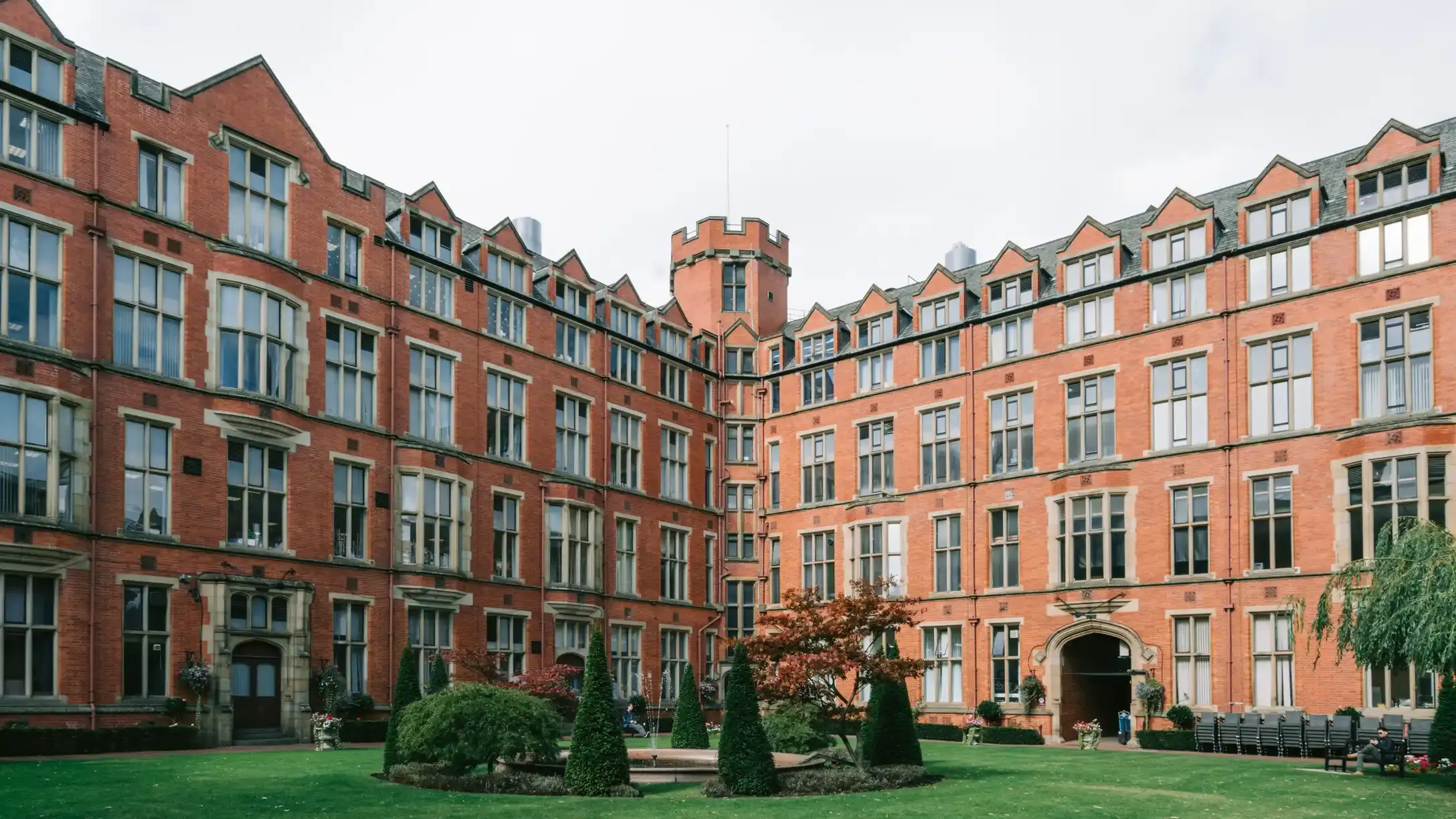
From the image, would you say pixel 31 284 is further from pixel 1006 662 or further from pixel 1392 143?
pixel 1392 143

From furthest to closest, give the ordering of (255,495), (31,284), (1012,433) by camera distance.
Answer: (1012,433) < (255,495) < (31,284)

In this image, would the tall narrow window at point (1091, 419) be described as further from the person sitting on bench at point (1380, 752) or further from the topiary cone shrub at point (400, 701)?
the topiary cone shrub at point (400, 701)

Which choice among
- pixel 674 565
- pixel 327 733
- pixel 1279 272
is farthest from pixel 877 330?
pixel 327 733

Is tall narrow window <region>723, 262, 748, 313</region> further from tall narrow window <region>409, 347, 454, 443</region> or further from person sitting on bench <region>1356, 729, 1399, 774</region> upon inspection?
person sitting on bench <region>1356, 729, 1399, 774</region>

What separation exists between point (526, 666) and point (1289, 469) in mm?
23434

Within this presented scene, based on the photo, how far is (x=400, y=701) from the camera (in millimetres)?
28250

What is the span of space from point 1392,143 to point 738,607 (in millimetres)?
28088

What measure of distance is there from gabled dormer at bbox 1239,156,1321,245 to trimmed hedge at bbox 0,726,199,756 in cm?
3138

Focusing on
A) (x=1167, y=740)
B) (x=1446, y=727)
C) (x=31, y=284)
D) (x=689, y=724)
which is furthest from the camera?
(x=1167, y=740)

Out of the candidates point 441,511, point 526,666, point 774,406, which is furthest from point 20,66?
point 774,406

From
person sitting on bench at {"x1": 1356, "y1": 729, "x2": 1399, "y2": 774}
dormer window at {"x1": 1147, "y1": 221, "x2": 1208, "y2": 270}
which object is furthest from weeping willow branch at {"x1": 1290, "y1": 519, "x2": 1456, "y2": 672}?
dormer window at {"x1": 1147, "y1": 221, "x2": 1208, "y2": 270}

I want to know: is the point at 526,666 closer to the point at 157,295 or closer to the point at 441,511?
the point at 441,511

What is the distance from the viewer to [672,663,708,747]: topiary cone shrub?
34625mm

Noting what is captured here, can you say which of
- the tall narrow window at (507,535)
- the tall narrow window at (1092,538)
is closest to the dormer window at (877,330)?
the tall narrow window at (1092,538)
